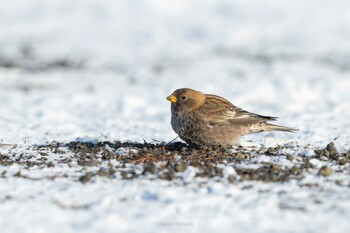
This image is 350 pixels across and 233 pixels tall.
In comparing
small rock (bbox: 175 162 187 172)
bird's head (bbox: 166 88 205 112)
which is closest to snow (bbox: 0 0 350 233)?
small rock (bbox: 175 162 187 172)

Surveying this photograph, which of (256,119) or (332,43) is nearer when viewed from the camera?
(256,119)

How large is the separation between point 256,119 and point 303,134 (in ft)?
4.84

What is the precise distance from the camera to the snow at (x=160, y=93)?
17.1 ft

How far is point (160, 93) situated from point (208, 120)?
618 centimetres

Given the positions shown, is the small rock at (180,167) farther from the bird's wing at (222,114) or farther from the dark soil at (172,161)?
the bird's wing at (222,114)

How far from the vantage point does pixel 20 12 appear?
23.1 meters

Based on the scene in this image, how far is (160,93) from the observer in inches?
543

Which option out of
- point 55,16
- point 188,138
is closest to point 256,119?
point 188,138

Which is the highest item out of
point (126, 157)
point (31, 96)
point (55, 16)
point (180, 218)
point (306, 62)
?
point (55, 16)

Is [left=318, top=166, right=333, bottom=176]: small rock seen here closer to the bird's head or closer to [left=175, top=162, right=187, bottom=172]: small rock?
[left=175, top=162, right=187, bottom=172]: small rock

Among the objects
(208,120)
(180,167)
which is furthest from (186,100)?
(180,167)

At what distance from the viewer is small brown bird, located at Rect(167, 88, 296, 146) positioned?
7.61 metres

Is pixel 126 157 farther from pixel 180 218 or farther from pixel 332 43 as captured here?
pixel 332 43

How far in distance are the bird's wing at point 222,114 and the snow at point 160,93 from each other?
41 centimetres
